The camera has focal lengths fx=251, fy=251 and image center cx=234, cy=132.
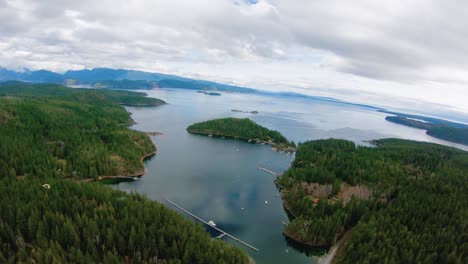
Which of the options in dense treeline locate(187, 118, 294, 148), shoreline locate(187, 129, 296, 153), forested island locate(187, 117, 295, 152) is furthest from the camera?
dense treeline locate(187, 118, 294, 148)

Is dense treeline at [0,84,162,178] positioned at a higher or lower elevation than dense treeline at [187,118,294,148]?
lower

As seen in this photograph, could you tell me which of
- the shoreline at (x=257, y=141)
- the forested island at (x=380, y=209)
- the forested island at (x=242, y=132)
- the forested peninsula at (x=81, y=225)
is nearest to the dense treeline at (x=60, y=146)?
the forested peninsula at (x=81, y=225)

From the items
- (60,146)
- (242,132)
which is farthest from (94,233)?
(242,132)

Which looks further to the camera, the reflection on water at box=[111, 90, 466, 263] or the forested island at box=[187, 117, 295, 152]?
the forested island at box=[187, 117, 295, 152]

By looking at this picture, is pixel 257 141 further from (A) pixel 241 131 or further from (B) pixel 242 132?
(A) pixel 241 131

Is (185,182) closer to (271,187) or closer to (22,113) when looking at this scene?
(271,187)

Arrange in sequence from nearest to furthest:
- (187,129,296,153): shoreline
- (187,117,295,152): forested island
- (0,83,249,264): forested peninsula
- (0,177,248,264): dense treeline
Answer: (0,177,248,264): dense treeline, (0,83,249,264): forested peninsula, (187,129,296,153): shoreline, (187,117,295,152): forested island

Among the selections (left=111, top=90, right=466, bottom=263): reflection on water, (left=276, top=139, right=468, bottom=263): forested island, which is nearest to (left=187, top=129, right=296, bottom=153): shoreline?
(left=111, top=90, right=466, bottom=263): reflection on water

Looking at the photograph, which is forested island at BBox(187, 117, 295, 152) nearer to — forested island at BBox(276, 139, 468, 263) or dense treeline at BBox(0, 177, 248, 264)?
forested island at BBox(276, 139, 468, 263)
